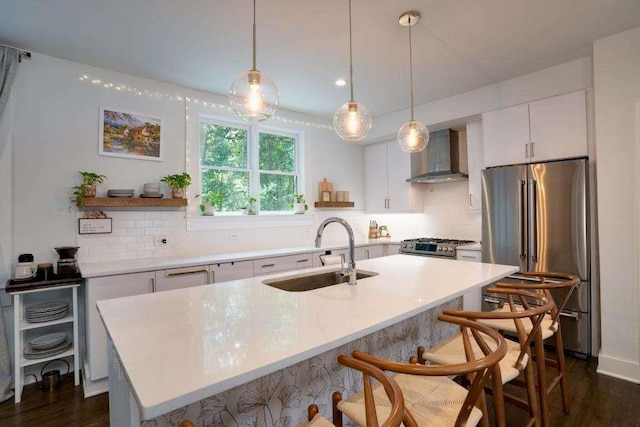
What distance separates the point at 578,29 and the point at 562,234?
1.66 m

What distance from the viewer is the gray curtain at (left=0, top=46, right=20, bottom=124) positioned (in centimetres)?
248

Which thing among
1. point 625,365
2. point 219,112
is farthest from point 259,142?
point 625,365

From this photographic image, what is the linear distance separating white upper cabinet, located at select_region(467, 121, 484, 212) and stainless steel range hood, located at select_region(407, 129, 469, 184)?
21 centimetres

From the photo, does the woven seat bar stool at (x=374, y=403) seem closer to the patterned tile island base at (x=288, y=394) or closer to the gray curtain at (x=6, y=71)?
the patterned tile island base at (x=288, y=394)

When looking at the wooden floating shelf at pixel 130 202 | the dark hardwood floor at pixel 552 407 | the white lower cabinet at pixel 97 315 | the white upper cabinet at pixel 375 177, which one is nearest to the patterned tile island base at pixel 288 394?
the dark hardwood floor at pixel 552 407

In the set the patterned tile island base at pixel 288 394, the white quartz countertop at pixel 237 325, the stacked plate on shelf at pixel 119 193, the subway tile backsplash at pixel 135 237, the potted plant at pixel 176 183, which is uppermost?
the potted plant at pixel 176 183

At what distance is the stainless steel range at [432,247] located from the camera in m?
3.72

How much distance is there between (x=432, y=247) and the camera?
12.8ft

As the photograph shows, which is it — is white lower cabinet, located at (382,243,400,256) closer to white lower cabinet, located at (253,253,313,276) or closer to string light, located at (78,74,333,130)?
white lower cabinet, located at (253,253,313,276)

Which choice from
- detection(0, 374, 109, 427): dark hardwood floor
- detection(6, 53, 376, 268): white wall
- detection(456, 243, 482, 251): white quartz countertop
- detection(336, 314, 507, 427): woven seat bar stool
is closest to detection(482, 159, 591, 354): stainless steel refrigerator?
detection(456, 243, 482, 251): white quartz countertop

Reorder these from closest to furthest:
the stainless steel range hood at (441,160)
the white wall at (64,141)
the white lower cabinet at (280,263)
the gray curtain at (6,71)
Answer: the gray curtain at (6,71) → the white wall at (64,141) → the white lower cabinet at (280,263) → the stainless steel range hood at (441,160)

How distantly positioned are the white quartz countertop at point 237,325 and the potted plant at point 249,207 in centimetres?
201

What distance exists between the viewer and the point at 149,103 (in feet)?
10.6

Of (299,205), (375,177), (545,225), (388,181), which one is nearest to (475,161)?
(545,225)
